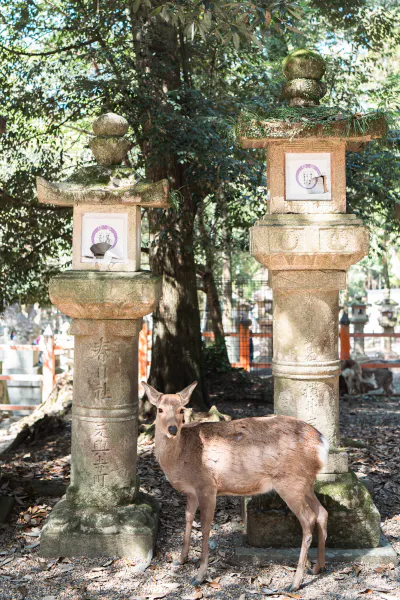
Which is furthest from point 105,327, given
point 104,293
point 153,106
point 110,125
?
point 153,106

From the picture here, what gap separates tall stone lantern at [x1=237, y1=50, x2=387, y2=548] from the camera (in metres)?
4.44

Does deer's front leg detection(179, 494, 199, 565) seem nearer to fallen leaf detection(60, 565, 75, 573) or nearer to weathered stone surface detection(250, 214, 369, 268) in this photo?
fallen leaf detection(60, 565, 75, 573)

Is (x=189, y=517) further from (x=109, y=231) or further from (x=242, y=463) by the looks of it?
(x=109, y=231)

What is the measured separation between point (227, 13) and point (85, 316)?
2.69 meters

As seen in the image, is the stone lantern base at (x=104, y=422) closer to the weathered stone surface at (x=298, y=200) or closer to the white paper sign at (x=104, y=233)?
the white paper sign at (x=104, y=233)

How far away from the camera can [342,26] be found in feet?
31.5

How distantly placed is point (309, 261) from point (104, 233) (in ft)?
4.98

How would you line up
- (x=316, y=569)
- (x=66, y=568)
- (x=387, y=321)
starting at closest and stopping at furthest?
(x=316, y=569)
(x=66, y=568)
(x=387, y=321)

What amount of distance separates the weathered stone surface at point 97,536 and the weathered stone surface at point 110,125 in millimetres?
2832

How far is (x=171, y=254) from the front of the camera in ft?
29.5

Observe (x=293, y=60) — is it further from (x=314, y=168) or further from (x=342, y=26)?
(x=342, y=26)

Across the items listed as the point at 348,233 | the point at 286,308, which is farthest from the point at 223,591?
the point at 348,233

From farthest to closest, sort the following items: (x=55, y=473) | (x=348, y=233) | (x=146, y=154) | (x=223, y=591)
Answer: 1. (x=146, y=154)
2. (x=55, y=473)
3. (x=348, y=233)
4. (x=223, y=591)

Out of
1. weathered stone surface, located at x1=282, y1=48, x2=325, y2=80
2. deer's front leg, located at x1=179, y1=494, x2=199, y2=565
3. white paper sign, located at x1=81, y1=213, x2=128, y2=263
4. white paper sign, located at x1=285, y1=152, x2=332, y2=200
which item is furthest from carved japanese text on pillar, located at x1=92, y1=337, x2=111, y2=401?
weathered stone surface, located at x1=282, y1=48, x2=325, y2=80
